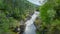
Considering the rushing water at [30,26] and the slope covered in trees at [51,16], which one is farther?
the rushing water at [30,26]

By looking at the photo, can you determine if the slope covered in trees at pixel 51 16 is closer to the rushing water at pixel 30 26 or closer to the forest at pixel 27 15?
the forest at pixel 27 15

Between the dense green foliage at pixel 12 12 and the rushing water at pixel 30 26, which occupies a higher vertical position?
the dense green foliage at pixel 12 12

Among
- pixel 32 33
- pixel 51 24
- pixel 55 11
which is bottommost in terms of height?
pixel 32 33

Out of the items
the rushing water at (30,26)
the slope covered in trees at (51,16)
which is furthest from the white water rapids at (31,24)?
the slope covered in trees at (51,16)

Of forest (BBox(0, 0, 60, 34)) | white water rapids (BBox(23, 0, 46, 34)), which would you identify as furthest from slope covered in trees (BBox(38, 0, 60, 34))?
white water rapids (BBox(23, 0, 46, 34))

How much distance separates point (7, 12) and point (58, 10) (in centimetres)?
68

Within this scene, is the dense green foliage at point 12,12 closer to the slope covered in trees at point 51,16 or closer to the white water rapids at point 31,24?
the white water rapids at point 31,24

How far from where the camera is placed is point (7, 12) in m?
2.50

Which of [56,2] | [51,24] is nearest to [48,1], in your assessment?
[56,2]

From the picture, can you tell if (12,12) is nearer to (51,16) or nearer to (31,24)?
(31,24)

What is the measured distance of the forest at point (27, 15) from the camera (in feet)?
7.66

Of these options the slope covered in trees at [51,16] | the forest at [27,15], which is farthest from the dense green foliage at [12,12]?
the slope covered in trees at [51,16]

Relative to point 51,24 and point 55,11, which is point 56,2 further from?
point 51,24

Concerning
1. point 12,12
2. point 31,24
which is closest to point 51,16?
point 31,24
